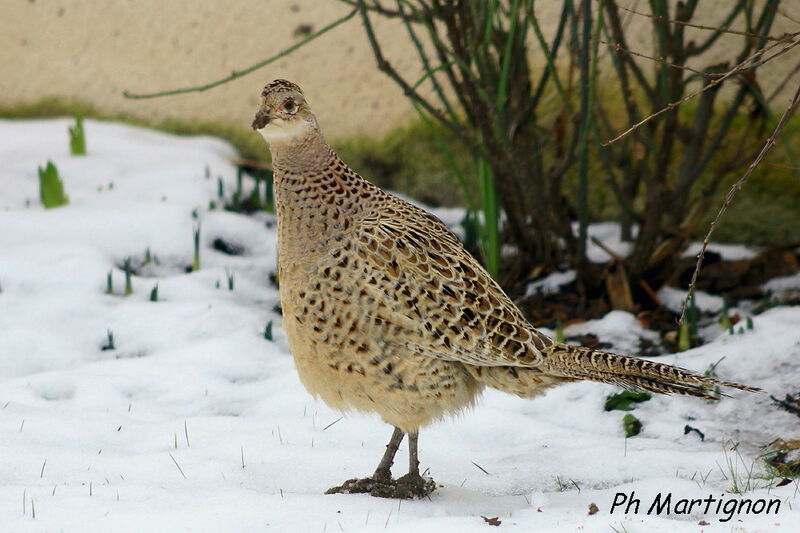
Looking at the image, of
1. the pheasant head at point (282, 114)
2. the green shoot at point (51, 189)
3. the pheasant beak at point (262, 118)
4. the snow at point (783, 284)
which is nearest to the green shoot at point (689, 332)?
the snow at point (783, 284)

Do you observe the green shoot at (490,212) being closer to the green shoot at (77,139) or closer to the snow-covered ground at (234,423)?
the snow-covered ground at (234,423)

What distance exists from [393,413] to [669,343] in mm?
1981

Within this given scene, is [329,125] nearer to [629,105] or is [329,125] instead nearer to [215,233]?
[215,233]

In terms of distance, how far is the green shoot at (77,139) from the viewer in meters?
5.99

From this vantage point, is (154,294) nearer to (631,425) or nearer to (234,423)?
(234,423)

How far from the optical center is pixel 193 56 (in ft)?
21.4

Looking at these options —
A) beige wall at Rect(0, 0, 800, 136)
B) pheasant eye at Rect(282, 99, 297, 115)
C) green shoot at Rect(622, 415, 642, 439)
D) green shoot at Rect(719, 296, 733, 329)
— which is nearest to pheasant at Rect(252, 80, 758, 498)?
pheasant eye at Rect(282, 99, 297, 115)

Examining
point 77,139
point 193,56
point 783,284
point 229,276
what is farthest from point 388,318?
point 193,56

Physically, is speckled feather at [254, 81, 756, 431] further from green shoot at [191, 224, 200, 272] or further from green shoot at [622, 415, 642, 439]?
green shoot at [191, 224, 200, 272]

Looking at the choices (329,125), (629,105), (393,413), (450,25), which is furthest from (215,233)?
(393,413)

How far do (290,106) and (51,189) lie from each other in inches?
116

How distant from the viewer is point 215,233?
5453 mm

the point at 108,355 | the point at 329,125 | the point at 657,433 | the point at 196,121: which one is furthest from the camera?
the point at 196,121

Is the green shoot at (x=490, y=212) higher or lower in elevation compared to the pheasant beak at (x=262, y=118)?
lower
